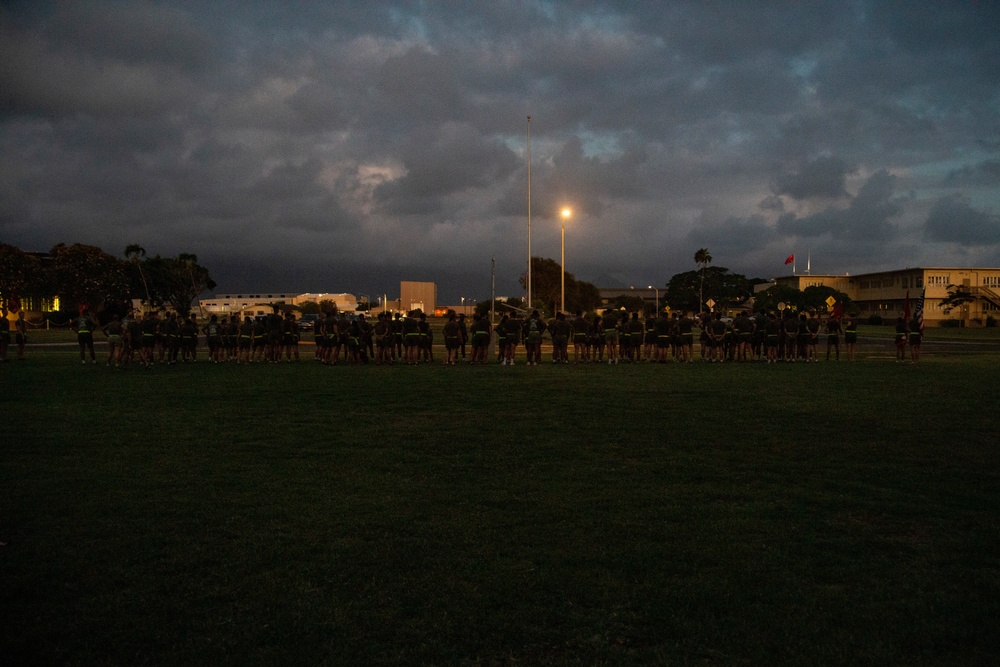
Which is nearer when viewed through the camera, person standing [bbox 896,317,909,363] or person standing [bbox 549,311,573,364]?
person standing [bbox 549,311,573,364]

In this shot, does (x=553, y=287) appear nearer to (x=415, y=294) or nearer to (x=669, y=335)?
(x=415, y=294)

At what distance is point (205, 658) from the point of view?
3797mm

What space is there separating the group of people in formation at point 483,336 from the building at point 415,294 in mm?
77991

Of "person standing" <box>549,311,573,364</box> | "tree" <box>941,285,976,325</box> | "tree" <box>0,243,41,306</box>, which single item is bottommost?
"person standing" <box>549,311,573,364</box>

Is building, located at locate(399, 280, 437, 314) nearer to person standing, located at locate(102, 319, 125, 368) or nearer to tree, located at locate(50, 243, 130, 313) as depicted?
tree, located at locate(50, 243, 130, 313)

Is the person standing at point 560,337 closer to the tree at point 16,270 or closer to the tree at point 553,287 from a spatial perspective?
the tree at point 16,270

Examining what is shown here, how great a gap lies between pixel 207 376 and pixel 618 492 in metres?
15.8

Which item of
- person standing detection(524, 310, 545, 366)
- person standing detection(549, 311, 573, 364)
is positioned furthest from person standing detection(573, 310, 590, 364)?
person standing detection(524, 310, 545, 366)

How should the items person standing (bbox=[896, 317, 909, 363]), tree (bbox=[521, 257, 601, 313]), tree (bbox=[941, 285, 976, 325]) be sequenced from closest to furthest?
person standing (bbox=[896, 317, 909, 363]), tree (bbox=[941, 285, 976, 325]), tree (bbox=[521, 257, 601, 313])

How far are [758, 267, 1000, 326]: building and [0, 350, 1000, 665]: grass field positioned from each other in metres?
71.7

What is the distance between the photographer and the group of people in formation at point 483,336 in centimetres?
2402

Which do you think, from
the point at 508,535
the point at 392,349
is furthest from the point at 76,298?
the point at 508,535

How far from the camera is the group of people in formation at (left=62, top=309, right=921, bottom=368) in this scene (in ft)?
78.8

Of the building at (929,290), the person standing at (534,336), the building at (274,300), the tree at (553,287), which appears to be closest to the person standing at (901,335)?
the person standing at (534,336)
